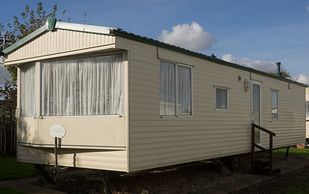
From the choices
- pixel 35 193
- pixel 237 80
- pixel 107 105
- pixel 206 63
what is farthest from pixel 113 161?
pixel 237 80

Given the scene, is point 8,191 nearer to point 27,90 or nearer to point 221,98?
point 27,90

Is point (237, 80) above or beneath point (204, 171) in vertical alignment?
above

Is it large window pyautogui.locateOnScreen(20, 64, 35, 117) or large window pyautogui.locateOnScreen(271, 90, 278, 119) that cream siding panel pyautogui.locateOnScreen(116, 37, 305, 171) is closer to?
large window pyautogui.locateOnScreen(271, 90, 278, 119)

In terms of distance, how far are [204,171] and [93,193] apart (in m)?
4.30

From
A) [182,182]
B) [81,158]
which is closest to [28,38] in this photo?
[81,158]

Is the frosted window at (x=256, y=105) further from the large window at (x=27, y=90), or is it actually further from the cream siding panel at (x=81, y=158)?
the large window at (x=27, y=90)

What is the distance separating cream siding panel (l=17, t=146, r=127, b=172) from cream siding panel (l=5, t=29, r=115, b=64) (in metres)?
2.03

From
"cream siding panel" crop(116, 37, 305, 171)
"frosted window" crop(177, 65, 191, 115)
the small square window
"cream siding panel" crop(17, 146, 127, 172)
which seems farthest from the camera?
the small square window

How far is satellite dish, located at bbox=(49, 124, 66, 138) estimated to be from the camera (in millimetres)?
8492

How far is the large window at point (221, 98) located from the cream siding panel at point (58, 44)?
13.9 feet

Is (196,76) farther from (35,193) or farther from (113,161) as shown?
(35,193)

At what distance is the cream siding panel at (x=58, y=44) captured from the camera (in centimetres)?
782

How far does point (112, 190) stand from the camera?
8633 millimetres

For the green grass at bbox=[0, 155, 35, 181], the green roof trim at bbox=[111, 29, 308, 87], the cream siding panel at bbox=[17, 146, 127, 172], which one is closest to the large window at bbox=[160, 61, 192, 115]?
the green roof trim at bbox=[111, 29, 308, 87]
